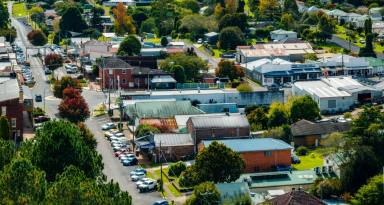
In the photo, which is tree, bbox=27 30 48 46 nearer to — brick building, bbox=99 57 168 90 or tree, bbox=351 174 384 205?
brick building, bbox=99 57 168 90

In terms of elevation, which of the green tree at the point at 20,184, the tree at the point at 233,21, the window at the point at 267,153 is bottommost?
the window at the point at 267,153

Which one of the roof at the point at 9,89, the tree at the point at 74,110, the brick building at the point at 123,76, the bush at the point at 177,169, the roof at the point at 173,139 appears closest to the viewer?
the bush at the point at 177,169

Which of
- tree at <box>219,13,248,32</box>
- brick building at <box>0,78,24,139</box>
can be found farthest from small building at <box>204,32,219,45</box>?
brick building at <box>0,78,24,139</box>

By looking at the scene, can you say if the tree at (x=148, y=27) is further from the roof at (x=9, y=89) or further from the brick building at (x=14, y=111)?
the brick building at (x=14, y=111)

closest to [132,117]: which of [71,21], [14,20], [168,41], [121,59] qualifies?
[121,59]

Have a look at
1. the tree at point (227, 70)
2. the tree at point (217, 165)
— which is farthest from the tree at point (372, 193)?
the tree at point (227, 70)

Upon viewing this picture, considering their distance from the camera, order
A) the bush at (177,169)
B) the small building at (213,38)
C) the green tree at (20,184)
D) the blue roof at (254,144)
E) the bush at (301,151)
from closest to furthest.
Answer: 1. the green tree at (20,184)
2. the bush at (177,169)
3. the blue roof at (254,144)
4. the bush at (301,151)
5. the small building at (213,38)

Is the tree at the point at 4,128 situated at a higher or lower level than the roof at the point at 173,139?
higher
